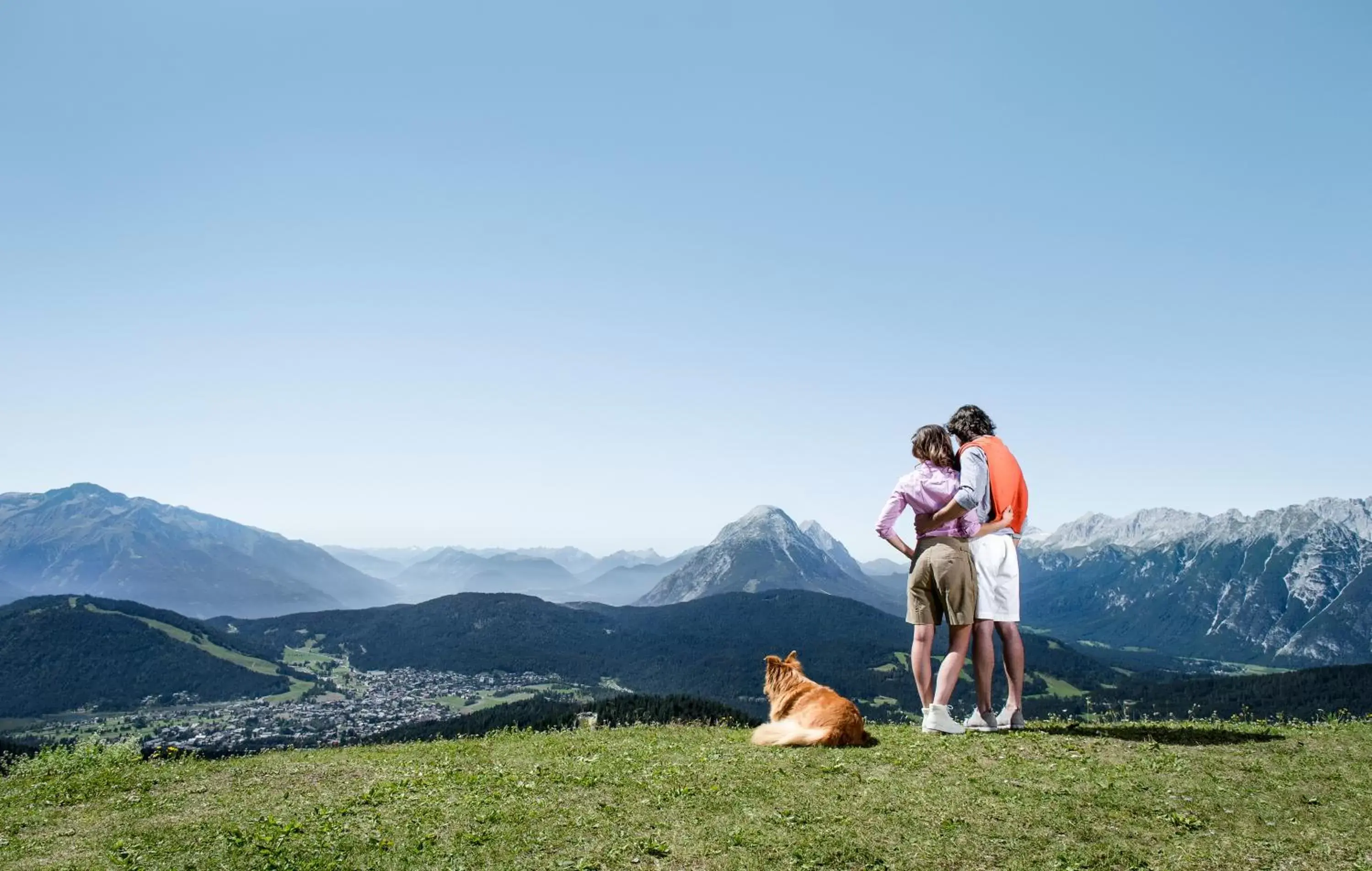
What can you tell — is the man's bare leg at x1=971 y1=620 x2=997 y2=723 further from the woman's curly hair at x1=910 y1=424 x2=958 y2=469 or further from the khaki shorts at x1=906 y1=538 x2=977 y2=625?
the woman's curly hair at x1=910 y1=424 x2=958 y2=469

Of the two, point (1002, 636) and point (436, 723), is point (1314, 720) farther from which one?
point (436, 723)

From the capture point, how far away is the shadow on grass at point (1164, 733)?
12.3m

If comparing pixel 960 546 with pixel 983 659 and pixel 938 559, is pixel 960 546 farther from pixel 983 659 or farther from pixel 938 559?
pixel 983 659

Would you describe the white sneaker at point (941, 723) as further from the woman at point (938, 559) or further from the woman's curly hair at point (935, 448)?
the woman's curly hair at point (935, 448)

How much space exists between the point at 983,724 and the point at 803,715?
11.3 ft

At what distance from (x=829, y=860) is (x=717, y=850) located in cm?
116

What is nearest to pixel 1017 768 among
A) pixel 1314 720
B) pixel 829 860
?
pixel 829 860

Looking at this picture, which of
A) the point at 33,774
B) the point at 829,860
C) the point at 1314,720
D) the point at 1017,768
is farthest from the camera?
the point at 1314,720

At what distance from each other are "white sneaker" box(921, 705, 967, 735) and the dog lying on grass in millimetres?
1148

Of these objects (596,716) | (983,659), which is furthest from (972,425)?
(596,716)

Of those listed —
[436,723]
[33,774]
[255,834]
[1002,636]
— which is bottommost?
[436,723]

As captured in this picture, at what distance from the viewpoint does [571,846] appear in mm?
7945

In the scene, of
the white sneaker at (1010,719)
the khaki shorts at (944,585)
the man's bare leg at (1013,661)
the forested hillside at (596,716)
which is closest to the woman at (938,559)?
the khaki shorts at (944,585)

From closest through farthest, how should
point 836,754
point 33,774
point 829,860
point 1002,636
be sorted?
point 829,860
point 836,754
point 1002,636
point 33,774
